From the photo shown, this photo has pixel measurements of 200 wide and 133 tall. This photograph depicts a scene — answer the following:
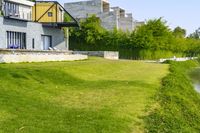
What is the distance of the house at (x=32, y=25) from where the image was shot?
39.6 m

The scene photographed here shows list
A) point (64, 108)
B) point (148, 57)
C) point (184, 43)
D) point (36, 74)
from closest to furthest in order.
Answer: point (64, 108)
point (36, 74)
point (148, 57)
point (184, 43)

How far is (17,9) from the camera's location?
43438mm

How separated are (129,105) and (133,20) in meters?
75.7

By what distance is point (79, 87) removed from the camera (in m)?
17.7

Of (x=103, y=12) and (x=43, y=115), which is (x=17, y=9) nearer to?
(x=43, y=115)

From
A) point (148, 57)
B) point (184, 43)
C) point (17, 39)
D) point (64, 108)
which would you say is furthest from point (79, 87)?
point (184, 43)

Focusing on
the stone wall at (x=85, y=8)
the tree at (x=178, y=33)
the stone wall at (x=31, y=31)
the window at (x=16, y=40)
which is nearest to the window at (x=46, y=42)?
the stone wall at (x=31, y=31)

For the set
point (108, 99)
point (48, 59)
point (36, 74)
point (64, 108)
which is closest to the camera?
point (64, 108)

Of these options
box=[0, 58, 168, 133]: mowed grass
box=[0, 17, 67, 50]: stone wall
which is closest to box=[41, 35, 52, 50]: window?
box=[0, 17, 67, 50]: stone wall

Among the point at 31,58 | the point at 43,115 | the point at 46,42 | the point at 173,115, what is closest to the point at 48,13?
the point at 46,42

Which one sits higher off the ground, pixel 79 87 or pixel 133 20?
pixel 133 20

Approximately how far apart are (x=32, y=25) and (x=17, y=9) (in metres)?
2.11

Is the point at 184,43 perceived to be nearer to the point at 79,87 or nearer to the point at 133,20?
the point at 133,20

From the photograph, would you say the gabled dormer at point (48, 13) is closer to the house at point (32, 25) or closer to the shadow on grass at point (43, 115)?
the house at point (32, 25)
